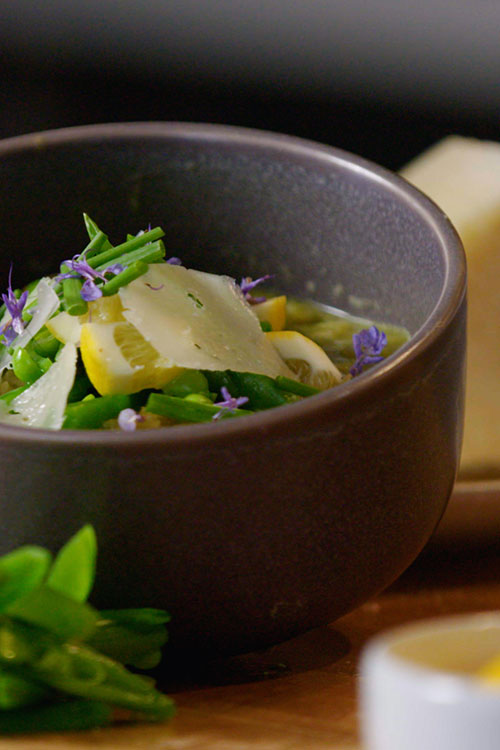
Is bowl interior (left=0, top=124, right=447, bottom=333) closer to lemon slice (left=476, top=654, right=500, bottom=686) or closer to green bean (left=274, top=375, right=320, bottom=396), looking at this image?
green bean (left=274, top=375, right=320, bottom=396)

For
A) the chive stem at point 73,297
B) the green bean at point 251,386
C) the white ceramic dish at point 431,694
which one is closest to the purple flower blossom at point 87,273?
the chive stem at point 73,297

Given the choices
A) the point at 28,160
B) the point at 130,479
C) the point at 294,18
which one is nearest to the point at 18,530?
the point at 130,479

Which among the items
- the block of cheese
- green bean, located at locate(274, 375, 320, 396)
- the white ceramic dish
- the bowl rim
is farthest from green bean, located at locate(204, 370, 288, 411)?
the block of cheese

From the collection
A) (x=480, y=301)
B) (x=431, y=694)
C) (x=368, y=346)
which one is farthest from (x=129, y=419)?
(x=480, y=301)

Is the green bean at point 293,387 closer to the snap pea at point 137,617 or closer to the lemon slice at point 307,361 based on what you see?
the lemon slice at point 307,361

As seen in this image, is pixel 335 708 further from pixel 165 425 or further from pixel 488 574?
pixel 488 574

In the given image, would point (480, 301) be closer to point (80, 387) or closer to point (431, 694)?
point (80, 387)

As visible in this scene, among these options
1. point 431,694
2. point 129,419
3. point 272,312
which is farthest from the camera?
point 272,312
